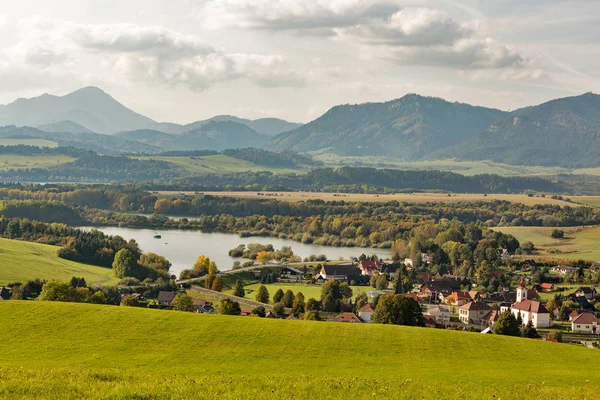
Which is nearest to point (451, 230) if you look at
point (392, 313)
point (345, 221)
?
point (345, 221)

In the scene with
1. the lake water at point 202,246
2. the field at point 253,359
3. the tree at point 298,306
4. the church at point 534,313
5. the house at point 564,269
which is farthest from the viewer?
the lake water at point 202,246

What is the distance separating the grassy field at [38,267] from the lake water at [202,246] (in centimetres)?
863

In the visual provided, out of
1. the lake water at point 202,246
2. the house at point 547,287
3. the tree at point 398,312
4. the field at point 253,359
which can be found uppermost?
the field at point 253,359

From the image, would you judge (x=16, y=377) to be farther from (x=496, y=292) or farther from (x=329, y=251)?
(x=329, y=251)

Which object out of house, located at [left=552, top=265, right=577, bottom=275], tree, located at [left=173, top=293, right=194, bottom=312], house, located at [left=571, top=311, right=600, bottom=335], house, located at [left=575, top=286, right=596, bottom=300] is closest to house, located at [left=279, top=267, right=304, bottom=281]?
tree, located at [left=173, top=293, right=194, bottom=312]

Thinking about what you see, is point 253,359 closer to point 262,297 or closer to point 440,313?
point 440,313

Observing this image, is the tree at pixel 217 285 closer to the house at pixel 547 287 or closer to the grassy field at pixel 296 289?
the grassy field at pixel 296 289

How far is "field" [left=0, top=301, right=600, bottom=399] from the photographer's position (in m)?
13.8

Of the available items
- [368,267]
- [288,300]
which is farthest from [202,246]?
[288,300]

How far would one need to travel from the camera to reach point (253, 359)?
21.5m

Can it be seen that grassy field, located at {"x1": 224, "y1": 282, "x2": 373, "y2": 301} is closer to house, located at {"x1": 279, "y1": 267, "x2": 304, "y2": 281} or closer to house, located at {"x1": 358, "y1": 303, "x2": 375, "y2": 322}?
house, located at {"x1": 279, "y1": 267, "x2": 304, "y2": 281}

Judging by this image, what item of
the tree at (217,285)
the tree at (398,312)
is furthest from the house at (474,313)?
the tree at (217,285)

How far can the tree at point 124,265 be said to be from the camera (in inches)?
2581

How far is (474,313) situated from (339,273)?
69.2 feet
